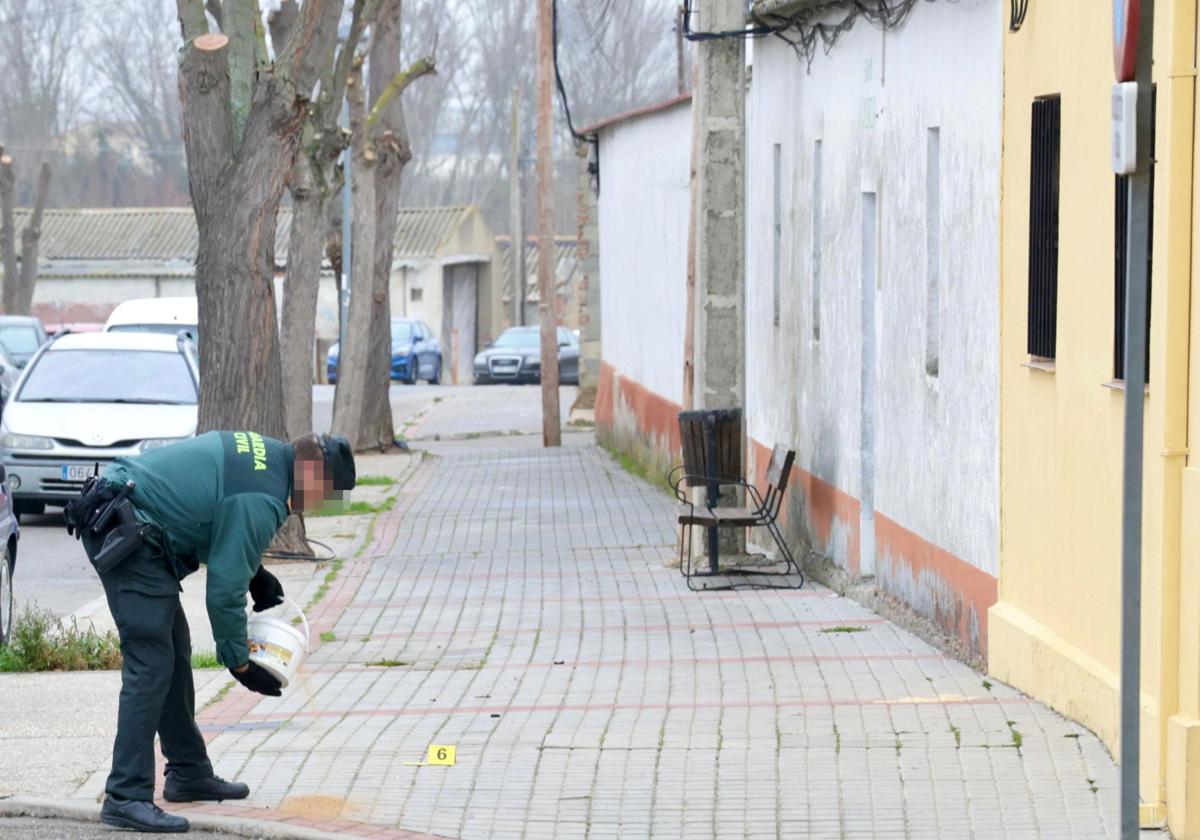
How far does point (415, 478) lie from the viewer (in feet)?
72.8

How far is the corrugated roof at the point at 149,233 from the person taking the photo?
183 ft

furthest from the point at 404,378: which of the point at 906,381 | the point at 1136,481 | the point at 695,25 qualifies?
the point at 1136,481

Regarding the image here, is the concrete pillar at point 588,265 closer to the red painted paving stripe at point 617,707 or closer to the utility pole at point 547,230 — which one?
the utility pole at point 547,230

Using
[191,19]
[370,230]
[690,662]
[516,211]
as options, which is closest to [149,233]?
[516,211]

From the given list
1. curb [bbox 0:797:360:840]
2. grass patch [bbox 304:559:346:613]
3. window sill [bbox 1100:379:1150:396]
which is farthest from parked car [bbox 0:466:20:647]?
window sill [bbox 1100:379:1150:396]

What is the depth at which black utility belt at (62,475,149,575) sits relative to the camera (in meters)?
6.76

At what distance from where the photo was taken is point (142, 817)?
689cm

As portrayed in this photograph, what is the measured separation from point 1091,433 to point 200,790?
11.9ft

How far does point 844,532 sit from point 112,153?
2758 inches

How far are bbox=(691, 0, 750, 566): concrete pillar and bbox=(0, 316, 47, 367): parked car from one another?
69.3 ft

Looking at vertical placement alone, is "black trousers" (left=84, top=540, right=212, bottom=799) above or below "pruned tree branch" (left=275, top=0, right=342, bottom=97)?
below

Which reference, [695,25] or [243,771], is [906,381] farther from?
[243,771]

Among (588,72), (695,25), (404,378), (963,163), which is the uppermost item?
(588,72)

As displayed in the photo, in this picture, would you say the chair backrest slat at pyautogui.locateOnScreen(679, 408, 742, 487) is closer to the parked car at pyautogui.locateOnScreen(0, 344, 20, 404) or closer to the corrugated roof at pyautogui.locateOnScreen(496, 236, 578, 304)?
the parked car at pyautogui.locateOnScreen(0, 344, 20, 404)
